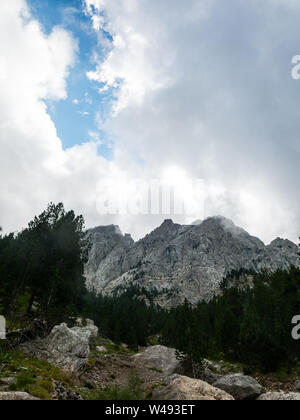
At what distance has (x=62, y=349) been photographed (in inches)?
1069

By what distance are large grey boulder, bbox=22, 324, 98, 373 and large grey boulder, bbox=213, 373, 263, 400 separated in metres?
14.0

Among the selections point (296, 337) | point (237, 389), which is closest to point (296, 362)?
point (296, 337)

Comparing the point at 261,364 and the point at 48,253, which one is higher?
the point at 48,253

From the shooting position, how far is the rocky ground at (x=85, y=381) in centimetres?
1376

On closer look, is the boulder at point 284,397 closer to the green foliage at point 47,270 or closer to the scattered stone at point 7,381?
the scattered stone at point 7,381

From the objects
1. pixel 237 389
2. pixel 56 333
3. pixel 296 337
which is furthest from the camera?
pixel 296 337

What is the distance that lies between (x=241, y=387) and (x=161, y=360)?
2816 centimetres

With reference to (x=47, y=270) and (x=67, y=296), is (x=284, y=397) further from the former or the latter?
(x=47, y=270)

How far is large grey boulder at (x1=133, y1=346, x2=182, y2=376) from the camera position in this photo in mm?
40900

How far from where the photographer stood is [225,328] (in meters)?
64.9

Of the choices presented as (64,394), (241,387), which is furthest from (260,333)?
(64,394)

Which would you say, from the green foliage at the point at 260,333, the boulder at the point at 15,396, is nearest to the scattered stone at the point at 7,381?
the boulder at the point at 15,396

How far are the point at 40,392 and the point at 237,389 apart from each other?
18.1 m
